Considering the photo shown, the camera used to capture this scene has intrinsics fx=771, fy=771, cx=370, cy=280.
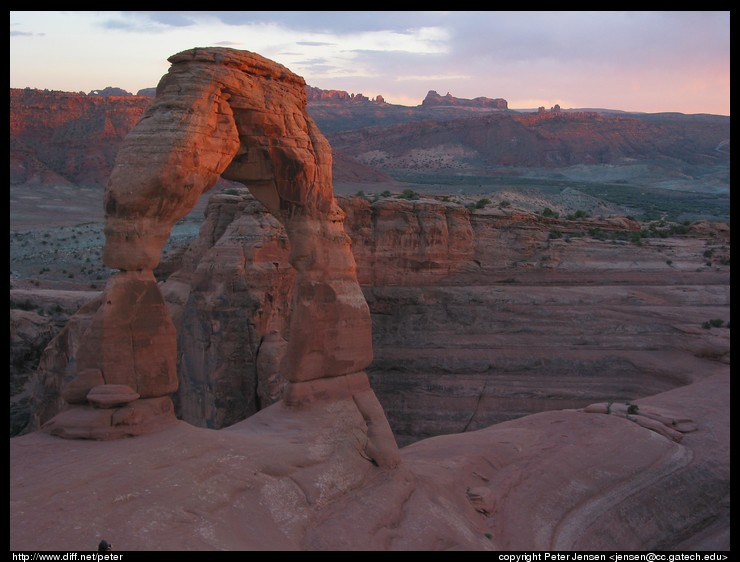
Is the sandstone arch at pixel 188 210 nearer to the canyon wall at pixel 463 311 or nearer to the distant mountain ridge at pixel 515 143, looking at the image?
the canyon wall at pixel 463 311

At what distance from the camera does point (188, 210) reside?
11156mm

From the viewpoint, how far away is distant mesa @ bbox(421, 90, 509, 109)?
190m

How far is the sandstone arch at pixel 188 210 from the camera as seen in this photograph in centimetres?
1053

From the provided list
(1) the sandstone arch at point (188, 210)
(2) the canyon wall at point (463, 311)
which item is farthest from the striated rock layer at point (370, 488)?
(2) the canyon wall at point (463, 311)

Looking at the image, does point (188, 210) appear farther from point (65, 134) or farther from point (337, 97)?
point (337, 97)

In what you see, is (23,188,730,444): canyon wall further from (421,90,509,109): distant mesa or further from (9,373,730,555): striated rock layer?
(421,90,509,109): distant mesa

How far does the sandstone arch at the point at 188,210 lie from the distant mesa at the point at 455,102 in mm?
180442

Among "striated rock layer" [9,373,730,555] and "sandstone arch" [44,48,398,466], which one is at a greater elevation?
"sandstone arch" [44,48,398,466]

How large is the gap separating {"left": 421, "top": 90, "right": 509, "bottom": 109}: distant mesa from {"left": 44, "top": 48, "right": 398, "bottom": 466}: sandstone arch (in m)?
180

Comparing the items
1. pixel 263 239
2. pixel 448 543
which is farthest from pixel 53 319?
pixel 448 543

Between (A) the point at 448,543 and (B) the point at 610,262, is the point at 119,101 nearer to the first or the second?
(B) the point at 610,262

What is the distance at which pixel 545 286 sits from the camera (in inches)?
995

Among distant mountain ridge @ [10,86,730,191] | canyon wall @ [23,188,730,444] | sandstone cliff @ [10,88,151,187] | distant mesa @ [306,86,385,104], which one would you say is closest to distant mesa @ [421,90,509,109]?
distant mesa @ [306,86,385,104]

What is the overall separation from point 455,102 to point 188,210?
18790 cm
